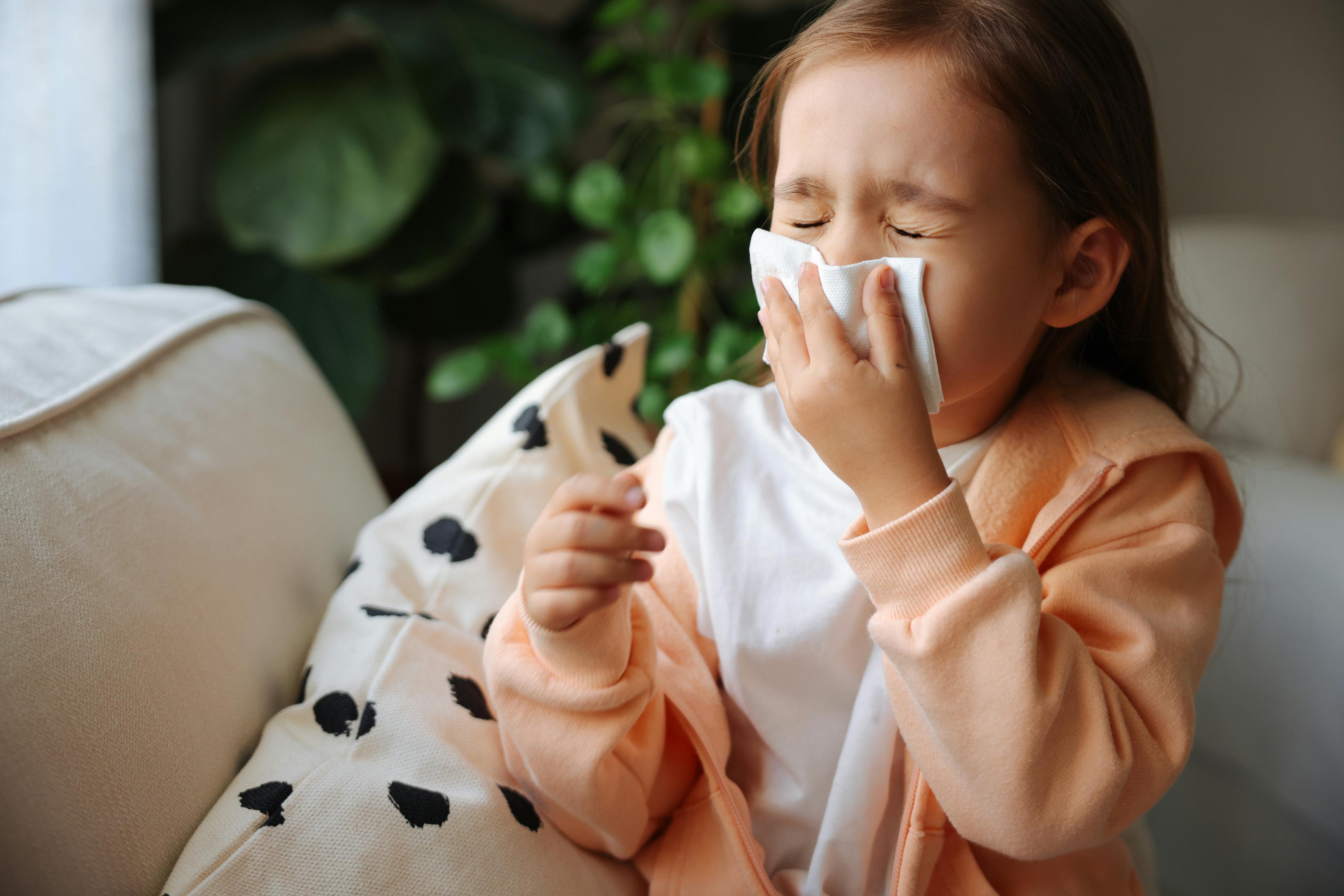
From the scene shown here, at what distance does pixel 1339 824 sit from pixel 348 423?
3.66 feet

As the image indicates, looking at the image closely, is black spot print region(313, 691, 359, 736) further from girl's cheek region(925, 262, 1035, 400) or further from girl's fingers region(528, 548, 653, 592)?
girl's cheek region(925, 262, 1035, 400)

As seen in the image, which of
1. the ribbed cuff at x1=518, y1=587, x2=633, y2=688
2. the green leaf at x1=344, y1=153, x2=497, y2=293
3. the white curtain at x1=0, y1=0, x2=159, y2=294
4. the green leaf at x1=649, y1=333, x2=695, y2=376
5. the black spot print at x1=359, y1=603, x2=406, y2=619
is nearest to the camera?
the ribbed cuff at x1=518, y1=587, x2=633, y2=688

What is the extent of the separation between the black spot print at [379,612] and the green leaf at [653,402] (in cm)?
103

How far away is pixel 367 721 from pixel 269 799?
9 cm

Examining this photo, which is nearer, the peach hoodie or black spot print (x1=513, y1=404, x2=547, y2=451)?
the peach hoodie

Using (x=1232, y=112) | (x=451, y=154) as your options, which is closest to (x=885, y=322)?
(x=451, y=154)

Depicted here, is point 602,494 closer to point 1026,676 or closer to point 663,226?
point 1026,676

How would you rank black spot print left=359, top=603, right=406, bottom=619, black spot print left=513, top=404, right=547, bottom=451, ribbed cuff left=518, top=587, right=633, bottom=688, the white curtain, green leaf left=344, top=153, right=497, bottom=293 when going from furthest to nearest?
green leaf left=344, top=153, right=497, bottom=293, the white curtain, black spot print left=513, top=404, right=547, bottom=451, black spot print left=359, top=603, right=406, bottom=619, ribbed cuff left=518, top=587, right=633, bottom=688

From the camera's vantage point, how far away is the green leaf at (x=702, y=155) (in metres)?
1.68

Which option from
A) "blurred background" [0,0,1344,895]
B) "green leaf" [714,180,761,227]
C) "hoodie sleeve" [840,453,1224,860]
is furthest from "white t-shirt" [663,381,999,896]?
"green leaf" [714,180,761,227]

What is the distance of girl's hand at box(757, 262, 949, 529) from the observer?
553 mm

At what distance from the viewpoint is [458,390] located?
1.87 metres

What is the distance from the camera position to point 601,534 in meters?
0.54

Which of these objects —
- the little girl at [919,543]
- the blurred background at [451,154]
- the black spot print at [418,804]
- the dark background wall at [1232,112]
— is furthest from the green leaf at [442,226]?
the black spot print at [418,804]
